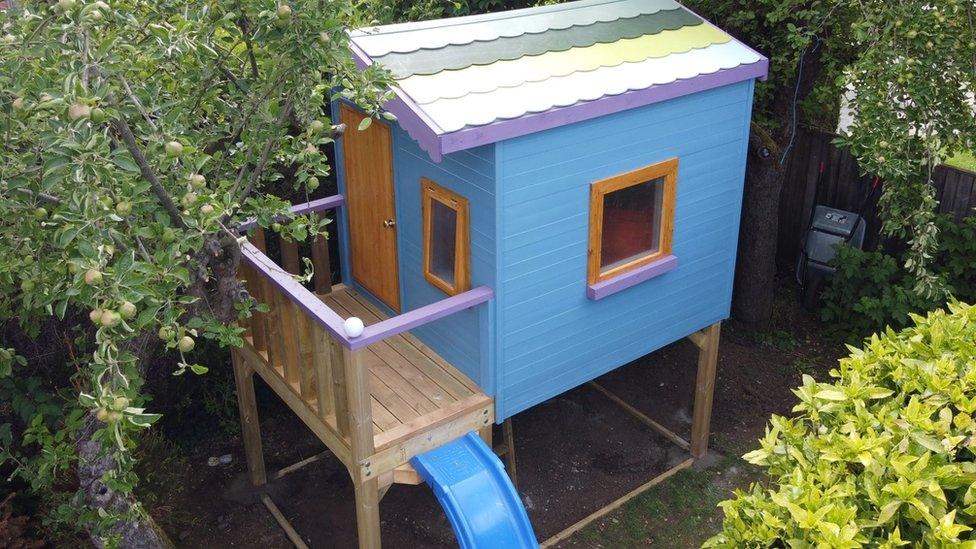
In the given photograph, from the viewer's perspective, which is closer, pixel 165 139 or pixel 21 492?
pixel 165 139

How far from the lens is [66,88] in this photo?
112 inches

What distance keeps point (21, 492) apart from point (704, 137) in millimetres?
5052

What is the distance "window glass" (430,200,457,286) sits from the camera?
530 cm

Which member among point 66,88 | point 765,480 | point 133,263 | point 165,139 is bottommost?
point 765,480

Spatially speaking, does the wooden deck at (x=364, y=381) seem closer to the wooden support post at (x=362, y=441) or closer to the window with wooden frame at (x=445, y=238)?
the wooden support post at (x=362, y=441)

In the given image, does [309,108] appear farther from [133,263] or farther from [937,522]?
[937,522]

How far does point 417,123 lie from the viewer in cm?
462

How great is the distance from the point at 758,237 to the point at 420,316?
461 cm

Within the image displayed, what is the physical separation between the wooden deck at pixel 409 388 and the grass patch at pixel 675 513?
1.58 meters

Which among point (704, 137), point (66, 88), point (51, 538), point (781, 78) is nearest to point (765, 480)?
point (704, 137)

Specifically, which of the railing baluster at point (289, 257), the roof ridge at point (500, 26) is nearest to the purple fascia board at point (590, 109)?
the roof ridge at point (500, 26)

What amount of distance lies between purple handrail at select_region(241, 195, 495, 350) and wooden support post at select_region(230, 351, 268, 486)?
4.53ft

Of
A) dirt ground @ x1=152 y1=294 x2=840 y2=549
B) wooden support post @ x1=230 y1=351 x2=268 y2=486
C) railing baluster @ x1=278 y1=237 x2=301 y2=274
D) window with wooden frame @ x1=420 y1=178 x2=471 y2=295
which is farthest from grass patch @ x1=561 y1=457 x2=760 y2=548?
railing baluster @ x1=278 y1=237 x2=301 y2=274

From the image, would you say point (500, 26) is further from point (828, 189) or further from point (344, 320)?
point (828, 189)
